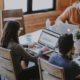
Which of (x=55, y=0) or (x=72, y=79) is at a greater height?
(x=55, y=0)

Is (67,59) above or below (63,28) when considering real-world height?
below

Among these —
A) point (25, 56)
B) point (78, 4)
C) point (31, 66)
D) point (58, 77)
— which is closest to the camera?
point (58, 77)

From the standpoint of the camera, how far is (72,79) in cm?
267

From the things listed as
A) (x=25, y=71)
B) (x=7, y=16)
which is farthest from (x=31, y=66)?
(x=7, y=16)

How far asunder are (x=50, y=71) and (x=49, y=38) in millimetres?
889

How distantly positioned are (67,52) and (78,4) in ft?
6.09

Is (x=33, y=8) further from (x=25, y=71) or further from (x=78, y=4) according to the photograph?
(x=25, y=71)

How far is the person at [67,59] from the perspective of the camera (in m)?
2.63

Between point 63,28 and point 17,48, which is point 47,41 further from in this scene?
point 17,48

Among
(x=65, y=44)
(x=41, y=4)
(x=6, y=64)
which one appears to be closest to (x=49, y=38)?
(x=6, y=64)

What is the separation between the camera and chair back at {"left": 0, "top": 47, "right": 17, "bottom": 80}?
3.02 metres

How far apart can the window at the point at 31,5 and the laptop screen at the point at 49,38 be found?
2434 millimetres

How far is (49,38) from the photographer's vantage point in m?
3.50

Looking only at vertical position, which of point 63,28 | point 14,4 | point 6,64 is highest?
point 14,4
